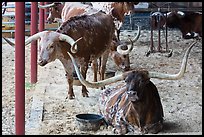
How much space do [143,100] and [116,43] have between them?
134 inches

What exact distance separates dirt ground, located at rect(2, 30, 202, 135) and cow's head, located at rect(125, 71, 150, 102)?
24.3 inches

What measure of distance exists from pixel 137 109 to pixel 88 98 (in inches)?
83.5

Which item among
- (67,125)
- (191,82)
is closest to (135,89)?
(67,125)

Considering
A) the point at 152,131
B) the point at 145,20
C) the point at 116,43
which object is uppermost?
the point at 145,20

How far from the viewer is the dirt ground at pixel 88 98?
20.0ft

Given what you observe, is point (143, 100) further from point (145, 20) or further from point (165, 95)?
point (145, 20)

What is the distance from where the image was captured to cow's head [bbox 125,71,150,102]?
5.34 metres

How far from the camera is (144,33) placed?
14.5 meters

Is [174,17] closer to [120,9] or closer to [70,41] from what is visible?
[120,9]

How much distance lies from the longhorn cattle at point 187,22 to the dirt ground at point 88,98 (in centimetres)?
206

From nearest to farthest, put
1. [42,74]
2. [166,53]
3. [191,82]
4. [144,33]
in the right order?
[191,82], [42,74], [166,53], [144,33]

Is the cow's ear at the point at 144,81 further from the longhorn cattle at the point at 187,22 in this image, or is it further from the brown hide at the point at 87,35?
the longhorn cattle at the point at 187,22

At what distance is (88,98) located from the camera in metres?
7.63

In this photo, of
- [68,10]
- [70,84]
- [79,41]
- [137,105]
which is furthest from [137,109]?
[68,10]
